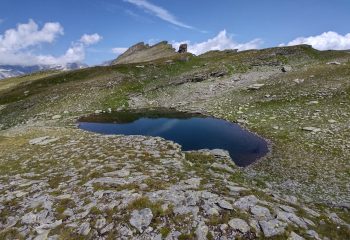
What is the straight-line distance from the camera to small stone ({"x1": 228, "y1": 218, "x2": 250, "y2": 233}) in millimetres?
12148

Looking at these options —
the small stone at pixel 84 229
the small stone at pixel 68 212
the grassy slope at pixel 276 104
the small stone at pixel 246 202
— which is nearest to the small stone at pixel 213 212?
the small stone at pixel 246 202

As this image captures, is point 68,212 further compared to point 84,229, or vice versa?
point 68,212

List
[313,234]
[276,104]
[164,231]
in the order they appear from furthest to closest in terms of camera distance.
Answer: [276,104] → [164,231] → [313,234]

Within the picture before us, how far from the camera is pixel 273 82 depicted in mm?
49219

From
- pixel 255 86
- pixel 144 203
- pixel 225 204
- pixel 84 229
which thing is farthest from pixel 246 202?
pixel 255 86

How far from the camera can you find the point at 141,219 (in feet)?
43.2

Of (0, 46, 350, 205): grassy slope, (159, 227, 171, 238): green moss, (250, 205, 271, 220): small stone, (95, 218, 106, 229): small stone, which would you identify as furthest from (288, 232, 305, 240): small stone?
(0, 46, 350, 205): grassy slope

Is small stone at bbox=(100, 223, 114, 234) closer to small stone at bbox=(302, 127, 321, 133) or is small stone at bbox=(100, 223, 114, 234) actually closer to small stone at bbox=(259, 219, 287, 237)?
small stone at bbox=(259, 219, 287, 237)

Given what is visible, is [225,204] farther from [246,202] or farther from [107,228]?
[107,228]

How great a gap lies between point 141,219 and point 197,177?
5.11 m

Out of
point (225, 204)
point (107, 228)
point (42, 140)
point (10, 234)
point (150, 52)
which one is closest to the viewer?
point (107, 228)

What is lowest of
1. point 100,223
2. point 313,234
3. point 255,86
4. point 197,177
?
point 313,234

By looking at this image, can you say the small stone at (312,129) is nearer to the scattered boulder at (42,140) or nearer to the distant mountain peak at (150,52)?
the scattered boulder at (42,140)

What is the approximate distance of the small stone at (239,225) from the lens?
39.9 ft
